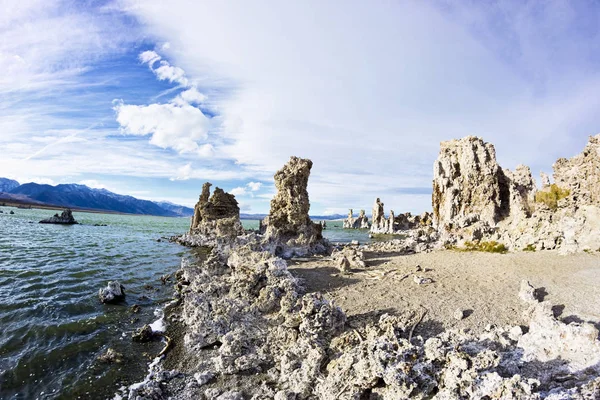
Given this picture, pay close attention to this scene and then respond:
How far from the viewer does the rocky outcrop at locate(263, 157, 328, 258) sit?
25406 mm

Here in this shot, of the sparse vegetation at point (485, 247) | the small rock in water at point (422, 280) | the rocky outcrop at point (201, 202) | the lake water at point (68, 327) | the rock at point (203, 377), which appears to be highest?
the rocky outcrop at point (201, 202)

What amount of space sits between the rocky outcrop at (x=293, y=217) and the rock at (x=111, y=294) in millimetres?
11796

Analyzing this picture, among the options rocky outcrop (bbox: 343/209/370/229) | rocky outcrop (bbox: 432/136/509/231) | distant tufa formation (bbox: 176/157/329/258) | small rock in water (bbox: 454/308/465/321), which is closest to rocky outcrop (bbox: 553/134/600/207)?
small rock in water (bbox: 454/308/465/321)

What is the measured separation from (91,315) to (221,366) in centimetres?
754

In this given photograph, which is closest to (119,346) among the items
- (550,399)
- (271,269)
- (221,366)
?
(221,366)

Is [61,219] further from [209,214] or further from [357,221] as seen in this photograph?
[357,221]

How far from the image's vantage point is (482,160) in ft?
137

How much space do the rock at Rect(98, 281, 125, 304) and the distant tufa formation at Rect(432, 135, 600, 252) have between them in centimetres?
2412

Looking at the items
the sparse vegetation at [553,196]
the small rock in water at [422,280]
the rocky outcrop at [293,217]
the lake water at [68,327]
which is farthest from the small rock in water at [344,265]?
the sparse vegetation at [553,196]

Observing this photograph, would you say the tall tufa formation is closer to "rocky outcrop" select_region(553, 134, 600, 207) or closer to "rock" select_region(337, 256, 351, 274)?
"rock" select_region(337, 256, 351, 274)

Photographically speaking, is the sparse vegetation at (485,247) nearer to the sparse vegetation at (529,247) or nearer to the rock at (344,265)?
the sparse vegetation at (529,247)

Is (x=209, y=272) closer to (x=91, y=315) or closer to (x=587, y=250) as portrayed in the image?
(x=91, y=315)

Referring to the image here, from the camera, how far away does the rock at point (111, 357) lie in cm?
890

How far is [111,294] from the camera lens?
46.1 ft
